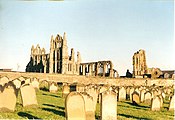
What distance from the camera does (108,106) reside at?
352 inches

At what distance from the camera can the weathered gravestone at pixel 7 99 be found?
32.4ft

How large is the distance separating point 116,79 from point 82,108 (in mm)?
27840

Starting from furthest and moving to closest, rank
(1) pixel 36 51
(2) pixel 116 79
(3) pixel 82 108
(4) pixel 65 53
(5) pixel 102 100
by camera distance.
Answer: (1) pixel 36 51 → (4) pixel 65 53 → (2) pixel 116 79 → (5) pixel 102 100 → (3) pixel 82 108

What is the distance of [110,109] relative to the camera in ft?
29.4

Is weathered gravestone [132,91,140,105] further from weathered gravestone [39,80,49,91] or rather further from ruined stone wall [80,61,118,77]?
ruined stone wall [80,61,118,77]

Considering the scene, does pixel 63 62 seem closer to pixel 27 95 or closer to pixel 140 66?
pixel 140 66

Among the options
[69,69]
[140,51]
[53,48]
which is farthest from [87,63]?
[140,51]

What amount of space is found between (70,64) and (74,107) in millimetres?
46138

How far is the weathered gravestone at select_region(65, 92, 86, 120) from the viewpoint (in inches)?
314

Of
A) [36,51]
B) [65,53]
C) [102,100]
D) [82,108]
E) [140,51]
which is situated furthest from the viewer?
[36,51]

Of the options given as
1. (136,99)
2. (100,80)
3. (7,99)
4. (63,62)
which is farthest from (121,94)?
(63,62)

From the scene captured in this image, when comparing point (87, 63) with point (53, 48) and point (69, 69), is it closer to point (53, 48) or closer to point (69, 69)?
point (69, 69)

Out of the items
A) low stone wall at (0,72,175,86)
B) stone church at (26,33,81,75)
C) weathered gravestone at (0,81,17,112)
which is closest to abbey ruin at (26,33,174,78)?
stone church at (26,33,81,75)

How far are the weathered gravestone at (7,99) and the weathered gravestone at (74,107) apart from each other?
2706mm
